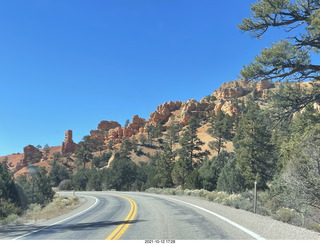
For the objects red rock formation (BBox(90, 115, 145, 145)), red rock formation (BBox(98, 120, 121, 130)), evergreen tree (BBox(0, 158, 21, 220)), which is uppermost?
red rock formation (BBox(98, 120, 121, 130))

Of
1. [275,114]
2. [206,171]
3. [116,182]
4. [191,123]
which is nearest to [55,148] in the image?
[116,182]

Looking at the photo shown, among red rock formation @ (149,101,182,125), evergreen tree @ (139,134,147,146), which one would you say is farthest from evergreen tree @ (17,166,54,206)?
red rock formation @ (149,101,182,125)

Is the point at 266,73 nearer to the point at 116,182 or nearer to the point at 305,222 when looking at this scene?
the point at 305,222

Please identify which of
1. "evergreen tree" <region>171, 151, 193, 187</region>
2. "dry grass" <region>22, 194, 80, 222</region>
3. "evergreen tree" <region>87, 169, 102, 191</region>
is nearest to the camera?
"dry grass" <region>22, 194, 80, 222</region>

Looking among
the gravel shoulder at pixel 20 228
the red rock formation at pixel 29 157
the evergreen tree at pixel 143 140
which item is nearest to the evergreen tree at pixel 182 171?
the gravel shoulder at pixel 20 228

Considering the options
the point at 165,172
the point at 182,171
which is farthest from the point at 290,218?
the point at 165,172

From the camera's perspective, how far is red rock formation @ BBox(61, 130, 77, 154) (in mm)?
140600

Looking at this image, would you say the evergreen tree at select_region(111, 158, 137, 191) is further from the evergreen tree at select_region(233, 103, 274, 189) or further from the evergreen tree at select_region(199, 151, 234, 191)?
the evergreen tree at select_region(233, 103, 274, 189)

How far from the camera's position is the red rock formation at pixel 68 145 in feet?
461

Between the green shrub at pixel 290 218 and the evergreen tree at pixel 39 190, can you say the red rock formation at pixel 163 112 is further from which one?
the green shrub at pixel 290 218

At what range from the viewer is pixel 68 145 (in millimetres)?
143125
